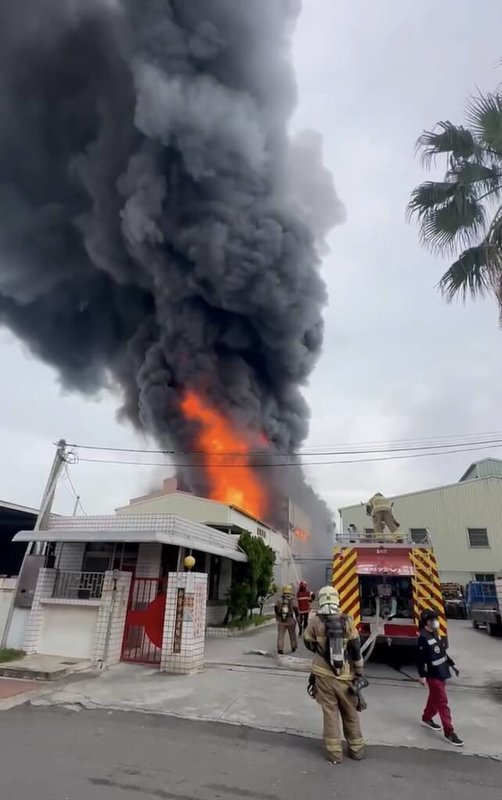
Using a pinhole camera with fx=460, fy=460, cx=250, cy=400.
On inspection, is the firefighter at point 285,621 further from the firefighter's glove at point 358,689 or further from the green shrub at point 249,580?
the firefighter's glove at point 358,689

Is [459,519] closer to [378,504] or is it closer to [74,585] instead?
[378,504]

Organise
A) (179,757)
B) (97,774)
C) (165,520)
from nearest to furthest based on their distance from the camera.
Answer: (97,774)
(179,757)
(165,520)

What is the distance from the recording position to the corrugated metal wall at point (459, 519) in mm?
24234

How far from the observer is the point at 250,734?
15.0 feet

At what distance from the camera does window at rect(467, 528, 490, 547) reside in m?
24.5

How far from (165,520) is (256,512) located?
17.1 metres

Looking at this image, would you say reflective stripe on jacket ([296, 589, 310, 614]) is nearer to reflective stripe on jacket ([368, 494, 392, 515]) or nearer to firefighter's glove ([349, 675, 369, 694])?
reflective stripe on jacket ([368, 494, 392, 515])

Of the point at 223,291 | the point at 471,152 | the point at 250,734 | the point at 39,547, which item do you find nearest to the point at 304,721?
the point at 250,734

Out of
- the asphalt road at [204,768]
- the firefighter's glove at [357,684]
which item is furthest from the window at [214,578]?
the firefighter's glove at [357,684]

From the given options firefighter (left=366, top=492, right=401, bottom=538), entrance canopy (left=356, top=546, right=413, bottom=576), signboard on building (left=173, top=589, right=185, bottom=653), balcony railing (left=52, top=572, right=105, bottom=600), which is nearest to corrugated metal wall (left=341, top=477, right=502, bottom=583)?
firefighter (left=366, top=492, right=401, bottom=538)

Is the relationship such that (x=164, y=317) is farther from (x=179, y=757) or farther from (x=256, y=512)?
(x=179, y=757)

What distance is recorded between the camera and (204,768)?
12.2 ft

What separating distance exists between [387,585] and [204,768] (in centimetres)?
562

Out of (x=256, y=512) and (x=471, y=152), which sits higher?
(x=471, y=152)
